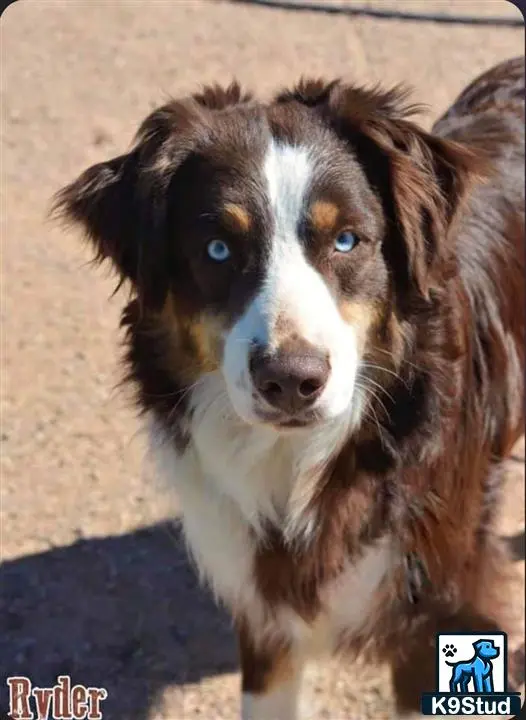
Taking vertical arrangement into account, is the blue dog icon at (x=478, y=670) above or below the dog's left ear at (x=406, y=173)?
below

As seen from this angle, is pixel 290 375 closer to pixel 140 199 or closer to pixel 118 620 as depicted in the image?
pixel 140 199

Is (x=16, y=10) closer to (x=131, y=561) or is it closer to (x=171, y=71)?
(x=171, y=71)

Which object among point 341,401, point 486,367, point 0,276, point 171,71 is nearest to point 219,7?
point 171,71

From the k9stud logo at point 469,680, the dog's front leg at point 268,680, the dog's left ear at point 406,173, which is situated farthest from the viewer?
the dog's front leg at point 268,680

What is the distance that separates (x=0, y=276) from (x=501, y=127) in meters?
2.84

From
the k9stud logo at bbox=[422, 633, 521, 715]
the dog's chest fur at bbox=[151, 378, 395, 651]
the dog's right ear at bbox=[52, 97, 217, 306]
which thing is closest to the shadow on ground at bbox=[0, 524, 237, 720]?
the dog's chest fur at bbox=[151, 378, 395, 651]

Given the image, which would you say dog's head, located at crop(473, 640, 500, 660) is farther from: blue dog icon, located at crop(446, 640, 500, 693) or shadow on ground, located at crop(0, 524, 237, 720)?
shadow on ground, located at crop(0, 524, 237, 720)

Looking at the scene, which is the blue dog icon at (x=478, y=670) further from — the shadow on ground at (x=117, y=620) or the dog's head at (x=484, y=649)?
the shadow on ground at (x=117, y=620)

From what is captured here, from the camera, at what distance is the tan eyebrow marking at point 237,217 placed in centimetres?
258

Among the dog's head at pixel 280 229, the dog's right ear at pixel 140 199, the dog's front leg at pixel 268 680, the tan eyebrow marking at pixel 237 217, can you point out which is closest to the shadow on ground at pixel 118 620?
the dog's front leg at pixel 268 680

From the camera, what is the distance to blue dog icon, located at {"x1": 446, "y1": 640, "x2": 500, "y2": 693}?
304 cm

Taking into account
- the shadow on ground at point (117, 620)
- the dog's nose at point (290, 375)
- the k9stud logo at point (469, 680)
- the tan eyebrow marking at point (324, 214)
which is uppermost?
the tan eyebrow marking at point (324, 214)

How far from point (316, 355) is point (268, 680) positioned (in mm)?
1390

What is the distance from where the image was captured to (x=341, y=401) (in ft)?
8.18
